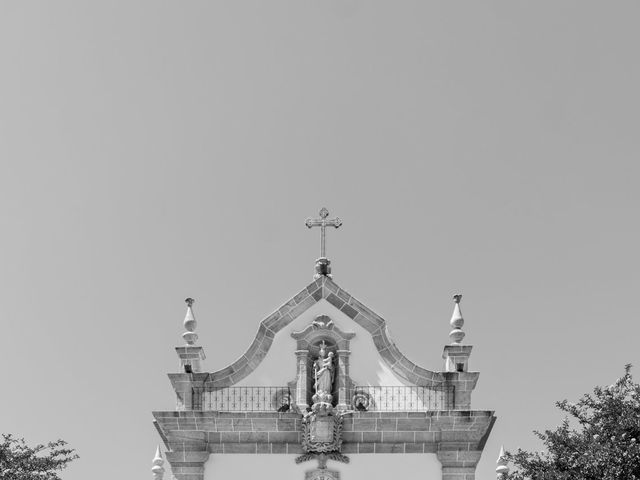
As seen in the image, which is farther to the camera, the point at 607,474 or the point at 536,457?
the point at 536,457

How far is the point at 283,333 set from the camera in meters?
23.6

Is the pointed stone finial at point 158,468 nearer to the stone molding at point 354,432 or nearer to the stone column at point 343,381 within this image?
the stone molding at point 354,432

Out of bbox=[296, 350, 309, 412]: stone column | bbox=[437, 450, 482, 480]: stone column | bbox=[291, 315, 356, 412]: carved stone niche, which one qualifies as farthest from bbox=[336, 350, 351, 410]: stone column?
bbox=[437, 450, 482, 480]: stone column

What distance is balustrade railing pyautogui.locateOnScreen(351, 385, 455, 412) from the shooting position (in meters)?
23.2

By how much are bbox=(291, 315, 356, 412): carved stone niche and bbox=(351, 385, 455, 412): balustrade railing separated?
0.98 feet

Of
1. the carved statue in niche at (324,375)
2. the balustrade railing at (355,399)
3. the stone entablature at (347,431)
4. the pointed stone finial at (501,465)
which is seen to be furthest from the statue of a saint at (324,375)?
the pointed stone finial at (501,465)

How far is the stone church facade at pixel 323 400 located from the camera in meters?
22.8

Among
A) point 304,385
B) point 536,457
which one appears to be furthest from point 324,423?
point 536,457

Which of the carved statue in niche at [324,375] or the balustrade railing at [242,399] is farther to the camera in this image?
the balustrade railing at [242,399]

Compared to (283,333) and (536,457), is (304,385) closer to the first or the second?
(283,333)

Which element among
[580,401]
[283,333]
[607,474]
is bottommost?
[607,474]

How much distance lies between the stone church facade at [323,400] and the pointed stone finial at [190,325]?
0.07 feet

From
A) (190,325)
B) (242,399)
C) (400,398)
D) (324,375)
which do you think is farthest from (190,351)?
(400,398)

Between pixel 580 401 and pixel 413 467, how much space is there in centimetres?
401
